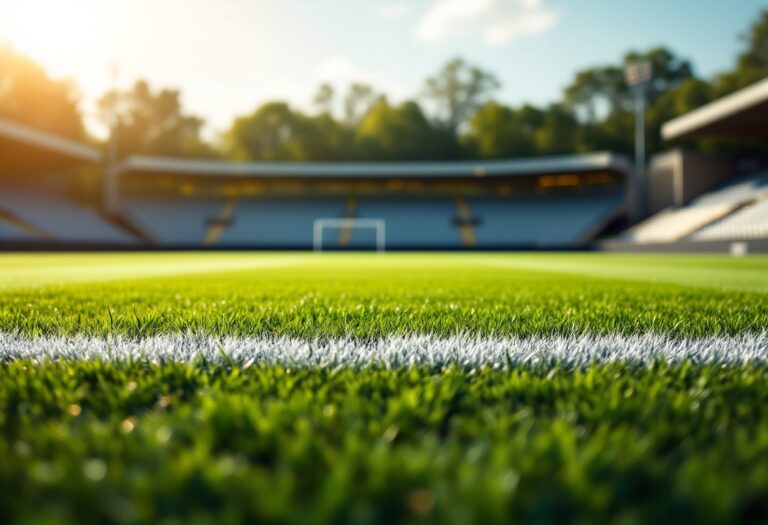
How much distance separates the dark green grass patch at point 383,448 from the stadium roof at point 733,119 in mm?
21925

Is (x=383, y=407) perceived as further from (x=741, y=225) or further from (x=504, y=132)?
(x=504, y=132)

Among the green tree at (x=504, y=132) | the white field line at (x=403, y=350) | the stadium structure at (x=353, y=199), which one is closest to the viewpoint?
the white field line at (x=403, y=350)

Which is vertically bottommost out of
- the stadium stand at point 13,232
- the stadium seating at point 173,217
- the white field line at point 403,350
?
the white field line at point 403,350

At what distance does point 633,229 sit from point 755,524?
30.1m

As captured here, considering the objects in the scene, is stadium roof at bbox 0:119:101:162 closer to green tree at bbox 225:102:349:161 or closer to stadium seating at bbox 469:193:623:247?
green tree at bbox 225:102:349:161

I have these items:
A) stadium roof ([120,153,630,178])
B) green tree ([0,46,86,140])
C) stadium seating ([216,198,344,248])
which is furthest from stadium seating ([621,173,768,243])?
green tree ([0,46,86,140])

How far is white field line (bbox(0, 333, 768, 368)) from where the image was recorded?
161cm

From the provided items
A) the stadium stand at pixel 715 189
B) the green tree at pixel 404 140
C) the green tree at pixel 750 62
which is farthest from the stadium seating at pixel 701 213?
the green tree at pixel 404 140

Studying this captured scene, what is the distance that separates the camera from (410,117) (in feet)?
152

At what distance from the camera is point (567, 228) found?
31219 mm

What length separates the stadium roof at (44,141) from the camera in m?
23.2

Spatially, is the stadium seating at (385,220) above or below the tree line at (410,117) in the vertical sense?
below

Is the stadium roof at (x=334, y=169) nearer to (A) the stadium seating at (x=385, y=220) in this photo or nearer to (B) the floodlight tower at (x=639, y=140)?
(A) the stadium seating at (x=385, y=220)

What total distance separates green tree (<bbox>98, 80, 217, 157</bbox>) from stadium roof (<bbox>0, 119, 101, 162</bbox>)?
2095 centimetres
